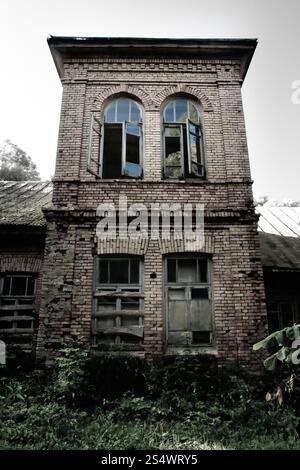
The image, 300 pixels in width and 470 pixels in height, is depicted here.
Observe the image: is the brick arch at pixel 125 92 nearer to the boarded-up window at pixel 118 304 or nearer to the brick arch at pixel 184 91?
the brick arch at pixel 184 91

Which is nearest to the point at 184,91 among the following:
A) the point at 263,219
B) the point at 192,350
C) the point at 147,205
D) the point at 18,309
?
the point at 147,205

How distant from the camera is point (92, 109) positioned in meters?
9.39

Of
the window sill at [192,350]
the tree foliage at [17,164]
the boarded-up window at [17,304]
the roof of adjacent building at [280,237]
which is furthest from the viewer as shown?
the tree foliage at [17,164]

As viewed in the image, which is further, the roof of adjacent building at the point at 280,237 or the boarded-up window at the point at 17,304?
the roof of adjacent building at the point at 280,237

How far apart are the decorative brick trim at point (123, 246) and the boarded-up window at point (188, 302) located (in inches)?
27.1

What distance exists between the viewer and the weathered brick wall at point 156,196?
7.66 metres

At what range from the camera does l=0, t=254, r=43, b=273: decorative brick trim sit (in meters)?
9.08

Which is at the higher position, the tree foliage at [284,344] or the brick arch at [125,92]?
the brick arch at [125,92]

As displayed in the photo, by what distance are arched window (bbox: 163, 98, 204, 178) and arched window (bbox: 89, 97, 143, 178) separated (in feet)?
2.33

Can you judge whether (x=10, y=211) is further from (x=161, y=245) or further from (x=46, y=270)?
(x=161, y=245)

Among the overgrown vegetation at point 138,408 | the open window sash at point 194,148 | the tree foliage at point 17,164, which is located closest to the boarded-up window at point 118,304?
the overgrown vegetation at point 138,408

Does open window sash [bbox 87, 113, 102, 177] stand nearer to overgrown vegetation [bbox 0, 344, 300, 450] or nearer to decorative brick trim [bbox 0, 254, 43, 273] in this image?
decorative brick trim [bbox 0, 254, 43, 273]

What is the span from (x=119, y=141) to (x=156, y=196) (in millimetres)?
1907
